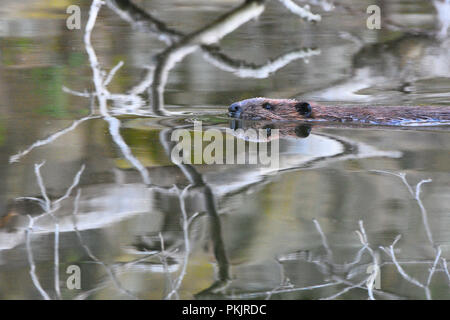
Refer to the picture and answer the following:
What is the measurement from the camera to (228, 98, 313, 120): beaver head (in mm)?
6809

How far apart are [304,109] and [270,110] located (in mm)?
319

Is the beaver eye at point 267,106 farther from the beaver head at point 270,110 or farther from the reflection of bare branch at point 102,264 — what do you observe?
the reflection of bare branch at point 102,264

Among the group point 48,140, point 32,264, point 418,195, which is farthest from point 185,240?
point 48,140

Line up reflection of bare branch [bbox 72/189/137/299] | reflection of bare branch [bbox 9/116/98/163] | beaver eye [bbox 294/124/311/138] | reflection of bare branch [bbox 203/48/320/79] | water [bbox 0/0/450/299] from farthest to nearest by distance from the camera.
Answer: reflection of bare branch [bbox 203/48/320/79] → beaver eye [bbox 294/124/311/138] → reflection of bare branch [bbox 9/116/98/163] → water [bbox 0/0/450/299] → reflection of bare branch [bbox 72/189/137/299]

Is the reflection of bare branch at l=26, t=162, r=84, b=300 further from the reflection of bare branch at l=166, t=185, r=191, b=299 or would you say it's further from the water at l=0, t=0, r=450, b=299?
the reflection of bare branch at l=166, t=185, r=191, b=299

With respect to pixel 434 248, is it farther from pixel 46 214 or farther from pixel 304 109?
pixel 304 109

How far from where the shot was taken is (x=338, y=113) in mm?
6820

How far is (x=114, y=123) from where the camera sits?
21.5 feet

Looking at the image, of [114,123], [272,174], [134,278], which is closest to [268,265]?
[134,278]

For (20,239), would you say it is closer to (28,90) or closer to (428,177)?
(428,177)

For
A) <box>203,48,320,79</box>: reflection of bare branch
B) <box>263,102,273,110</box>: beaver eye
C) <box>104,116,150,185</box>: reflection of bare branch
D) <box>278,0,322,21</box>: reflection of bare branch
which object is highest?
<box>278,0,322,21</box>: reflection of bare branch

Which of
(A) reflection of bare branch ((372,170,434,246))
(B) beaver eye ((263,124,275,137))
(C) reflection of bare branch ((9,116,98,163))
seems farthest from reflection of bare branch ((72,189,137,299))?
(B) beaver eye ((263,124,275,137))

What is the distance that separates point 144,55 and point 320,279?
5.99 metres

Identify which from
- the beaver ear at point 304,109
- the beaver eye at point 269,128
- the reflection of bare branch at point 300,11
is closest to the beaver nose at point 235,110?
the beaver eye at point 269,128
